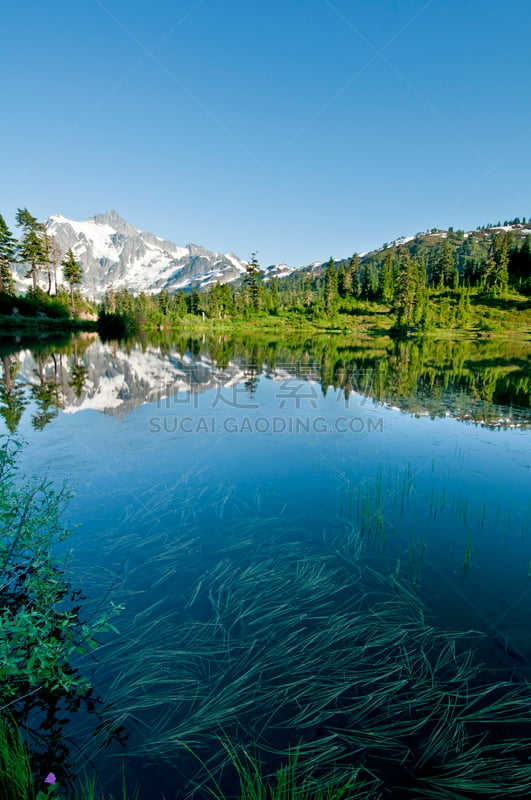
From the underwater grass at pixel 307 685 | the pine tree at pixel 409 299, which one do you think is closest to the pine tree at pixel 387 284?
the pine tree at pixel 409 299

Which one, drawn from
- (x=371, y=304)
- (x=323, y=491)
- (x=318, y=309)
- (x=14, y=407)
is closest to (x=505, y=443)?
(x=323, y=491)

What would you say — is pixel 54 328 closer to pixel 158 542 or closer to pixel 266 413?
pixel 266 413

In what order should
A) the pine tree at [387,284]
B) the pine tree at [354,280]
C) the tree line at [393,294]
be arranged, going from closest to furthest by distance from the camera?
the tree line at [393,294] → the pine tree at [387,284] → the pine tree at [354,280]

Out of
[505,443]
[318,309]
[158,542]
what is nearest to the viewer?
[158,542]

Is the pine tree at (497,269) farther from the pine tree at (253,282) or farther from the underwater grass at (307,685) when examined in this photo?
the underwater grass at (307,685)

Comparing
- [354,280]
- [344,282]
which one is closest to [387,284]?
[344,282]

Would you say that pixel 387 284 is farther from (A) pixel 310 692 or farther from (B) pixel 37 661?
(B) pixel 37 661

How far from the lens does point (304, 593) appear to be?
6.35m

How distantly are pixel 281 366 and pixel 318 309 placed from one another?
238 feet

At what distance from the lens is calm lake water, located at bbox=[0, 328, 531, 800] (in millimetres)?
3980

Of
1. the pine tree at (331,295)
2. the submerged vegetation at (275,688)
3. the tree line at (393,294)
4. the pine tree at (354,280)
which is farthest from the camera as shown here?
the pine tree at (354,280)

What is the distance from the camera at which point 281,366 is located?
1453 inches

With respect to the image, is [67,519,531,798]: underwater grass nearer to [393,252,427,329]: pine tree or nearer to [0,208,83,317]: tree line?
[0,208,83,317]: tree line

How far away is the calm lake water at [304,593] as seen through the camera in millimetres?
3980
